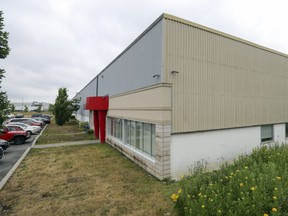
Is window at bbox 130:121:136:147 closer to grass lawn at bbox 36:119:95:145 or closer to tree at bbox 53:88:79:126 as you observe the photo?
grass lawn at bbox 36:119:95:145

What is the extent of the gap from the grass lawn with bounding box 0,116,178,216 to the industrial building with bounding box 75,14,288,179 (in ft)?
4.00

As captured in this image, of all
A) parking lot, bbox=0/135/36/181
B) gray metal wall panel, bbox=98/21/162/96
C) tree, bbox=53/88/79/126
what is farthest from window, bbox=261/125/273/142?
tree, bbox=53/88/79/126

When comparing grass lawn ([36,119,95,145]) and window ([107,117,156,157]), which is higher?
window ([107,117,156,157])

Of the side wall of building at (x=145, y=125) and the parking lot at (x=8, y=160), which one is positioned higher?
the side wall of building at (x=145, y=125)

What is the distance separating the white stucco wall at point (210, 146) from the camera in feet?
31.0

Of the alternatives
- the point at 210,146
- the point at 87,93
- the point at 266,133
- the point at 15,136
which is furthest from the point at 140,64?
the point at 87,93

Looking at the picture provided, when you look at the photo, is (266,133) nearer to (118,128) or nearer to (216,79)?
(216,79)

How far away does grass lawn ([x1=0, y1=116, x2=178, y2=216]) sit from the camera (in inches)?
262

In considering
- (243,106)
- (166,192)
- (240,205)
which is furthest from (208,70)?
(240,205)

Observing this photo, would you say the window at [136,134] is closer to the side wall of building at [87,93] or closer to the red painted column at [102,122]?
the red painted column at [102,122]

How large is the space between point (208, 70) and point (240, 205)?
25.1 ft

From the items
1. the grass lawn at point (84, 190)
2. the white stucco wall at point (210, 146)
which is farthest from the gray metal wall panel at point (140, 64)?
the grass lawn at point (84, 190)

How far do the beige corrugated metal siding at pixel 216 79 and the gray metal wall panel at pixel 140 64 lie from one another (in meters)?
0.67

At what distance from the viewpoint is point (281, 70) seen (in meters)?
15.1
